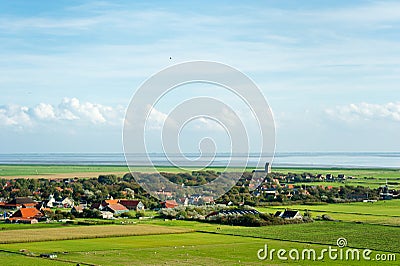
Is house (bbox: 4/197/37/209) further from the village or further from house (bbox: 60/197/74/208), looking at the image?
house (bbox: 60/197/74/208)

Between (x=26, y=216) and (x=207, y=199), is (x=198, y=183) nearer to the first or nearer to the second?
(x=207, y=199)

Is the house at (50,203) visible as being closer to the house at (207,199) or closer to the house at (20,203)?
the house at (20,203)

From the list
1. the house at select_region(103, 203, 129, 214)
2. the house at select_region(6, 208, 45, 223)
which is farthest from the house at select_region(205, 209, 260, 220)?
the house at select_region(6, 208, 45, 223)

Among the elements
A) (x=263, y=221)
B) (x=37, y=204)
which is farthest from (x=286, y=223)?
(x=37, y=204)

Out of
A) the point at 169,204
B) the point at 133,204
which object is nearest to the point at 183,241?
the point at 169,204

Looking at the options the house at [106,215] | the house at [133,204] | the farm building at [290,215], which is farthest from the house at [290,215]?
the house at [133,204]

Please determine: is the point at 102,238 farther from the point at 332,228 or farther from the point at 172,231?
the point at 332,228
